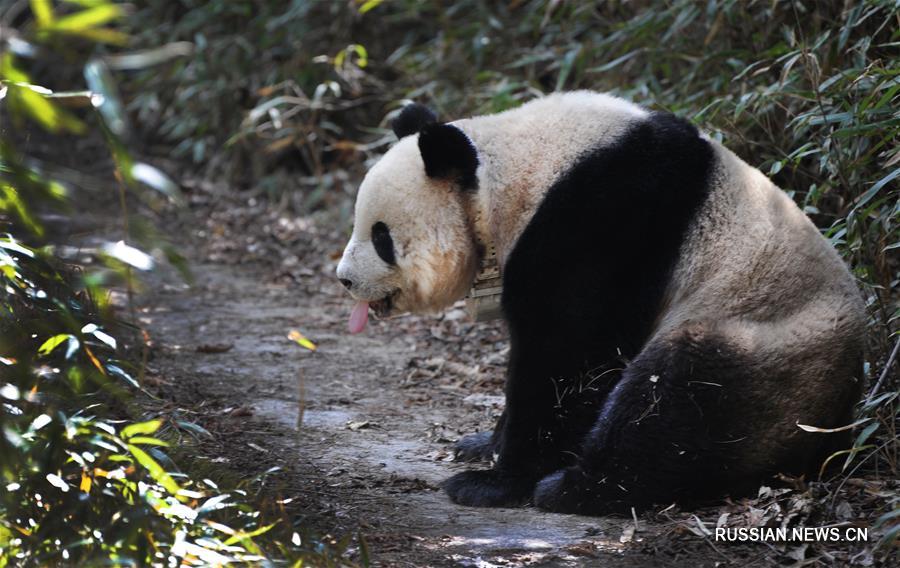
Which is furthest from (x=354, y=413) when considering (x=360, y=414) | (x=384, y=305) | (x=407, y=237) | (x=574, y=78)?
(x=574, y=78)

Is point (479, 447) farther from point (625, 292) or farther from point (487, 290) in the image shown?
point (625, 292)

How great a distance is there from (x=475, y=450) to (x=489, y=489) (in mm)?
553

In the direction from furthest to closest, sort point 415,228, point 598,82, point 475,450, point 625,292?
point 598,82 → point 475,450 → point 415,228 → point 625,292

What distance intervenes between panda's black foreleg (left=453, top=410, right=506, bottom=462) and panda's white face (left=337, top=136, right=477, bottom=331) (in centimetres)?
69

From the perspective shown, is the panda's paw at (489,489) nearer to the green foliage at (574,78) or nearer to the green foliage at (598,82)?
the green foliage at (598,82)

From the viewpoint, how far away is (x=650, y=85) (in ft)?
23.1

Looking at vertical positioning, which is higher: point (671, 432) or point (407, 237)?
point (407, 237)

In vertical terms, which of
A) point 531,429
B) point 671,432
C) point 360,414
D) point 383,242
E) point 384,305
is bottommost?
point 360,414

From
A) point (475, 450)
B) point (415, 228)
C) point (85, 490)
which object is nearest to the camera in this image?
point (85, 490)

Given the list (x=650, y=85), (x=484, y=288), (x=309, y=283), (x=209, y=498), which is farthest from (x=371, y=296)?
(x=309, y=283)

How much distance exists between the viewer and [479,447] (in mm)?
4594

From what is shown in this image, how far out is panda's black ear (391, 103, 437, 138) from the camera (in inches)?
186

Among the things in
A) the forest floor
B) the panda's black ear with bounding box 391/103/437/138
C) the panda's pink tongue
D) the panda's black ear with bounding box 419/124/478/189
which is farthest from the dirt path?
the panda's black ear with bounding box 391/103/437/138

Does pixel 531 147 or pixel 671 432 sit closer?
pixel 671 432
